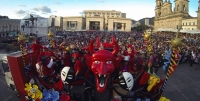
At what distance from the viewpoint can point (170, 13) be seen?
80.6 meters

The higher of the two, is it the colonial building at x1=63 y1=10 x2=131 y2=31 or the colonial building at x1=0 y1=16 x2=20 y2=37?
the colonial building at x1=63 y1=10 x2=131 y2=31

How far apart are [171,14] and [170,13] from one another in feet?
5.51

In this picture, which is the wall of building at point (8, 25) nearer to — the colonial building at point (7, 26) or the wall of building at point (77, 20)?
the colonial building at point (7, 26)

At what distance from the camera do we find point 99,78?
5.11 meters

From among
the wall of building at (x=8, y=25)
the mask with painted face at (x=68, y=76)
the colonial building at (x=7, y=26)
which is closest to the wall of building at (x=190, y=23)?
the colonial building at (x=7, y=26)

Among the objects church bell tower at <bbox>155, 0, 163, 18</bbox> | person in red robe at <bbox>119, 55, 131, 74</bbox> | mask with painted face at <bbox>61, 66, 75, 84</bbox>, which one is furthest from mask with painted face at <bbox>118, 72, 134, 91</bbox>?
church bell tower at <bbox>155, 0, 163, 18</bbox>

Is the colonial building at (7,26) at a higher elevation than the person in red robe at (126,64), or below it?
higher

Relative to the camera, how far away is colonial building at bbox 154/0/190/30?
71.2 meters

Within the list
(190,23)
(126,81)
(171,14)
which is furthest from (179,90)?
(171,14)

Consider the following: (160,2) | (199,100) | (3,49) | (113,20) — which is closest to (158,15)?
(160,2)

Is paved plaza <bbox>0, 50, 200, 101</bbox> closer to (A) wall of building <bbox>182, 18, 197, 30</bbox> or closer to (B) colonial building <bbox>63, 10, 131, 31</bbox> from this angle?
(A) wall of building <bbox>182, 18, 197, 30</bbox>

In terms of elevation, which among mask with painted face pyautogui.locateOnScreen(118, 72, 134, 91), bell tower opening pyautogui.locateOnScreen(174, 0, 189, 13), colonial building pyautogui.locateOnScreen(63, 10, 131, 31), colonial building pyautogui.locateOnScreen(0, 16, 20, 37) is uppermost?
bell tower opening pyautogui.locateOnScreen(174, 0, 189, 13)

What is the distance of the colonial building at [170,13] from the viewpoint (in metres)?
71.2

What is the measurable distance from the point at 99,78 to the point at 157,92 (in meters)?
2.02
